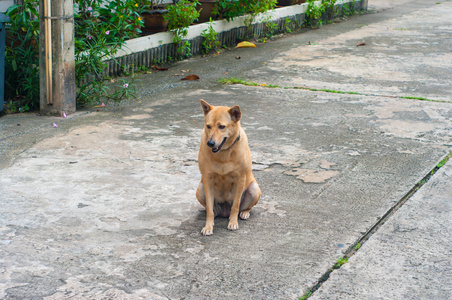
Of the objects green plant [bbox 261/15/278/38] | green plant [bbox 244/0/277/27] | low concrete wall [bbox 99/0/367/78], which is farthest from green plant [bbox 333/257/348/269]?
green plant [bbox 261/15/278/38]

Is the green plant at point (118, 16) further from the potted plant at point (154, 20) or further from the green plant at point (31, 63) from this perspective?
the potted plant at point (154, 20)

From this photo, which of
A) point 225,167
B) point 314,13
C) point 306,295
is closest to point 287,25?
point 314,13

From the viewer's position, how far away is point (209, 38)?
9656 millimetres

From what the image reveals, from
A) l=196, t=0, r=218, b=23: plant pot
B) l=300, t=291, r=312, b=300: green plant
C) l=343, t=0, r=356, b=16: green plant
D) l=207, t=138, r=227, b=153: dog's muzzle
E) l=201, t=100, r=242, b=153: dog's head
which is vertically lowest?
l=300, t=291, r=312, b=300: green plant

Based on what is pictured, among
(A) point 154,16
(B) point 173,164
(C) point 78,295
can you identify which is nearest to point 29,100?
(B) point 173,164

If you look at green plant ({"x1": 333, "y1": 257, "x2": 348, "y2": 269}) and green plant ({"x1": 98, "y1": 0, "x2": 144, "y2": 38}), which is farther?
green plant ({"x1": 98, "y1": 0, "x2": 144, "y2": 38})

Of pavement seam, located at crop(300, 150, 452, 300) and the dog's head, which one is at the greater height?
the dog's head

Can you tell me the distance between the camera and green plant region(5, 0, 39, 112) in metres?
6.26

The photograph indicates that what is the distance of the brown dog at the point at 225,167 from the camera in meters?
3.41

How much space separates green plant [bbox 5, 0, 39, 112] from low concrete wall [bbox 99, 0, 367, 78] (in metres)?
1.02

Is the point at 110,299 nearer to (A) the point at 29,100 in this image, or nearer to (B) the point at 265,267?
(B) the point at 265,267

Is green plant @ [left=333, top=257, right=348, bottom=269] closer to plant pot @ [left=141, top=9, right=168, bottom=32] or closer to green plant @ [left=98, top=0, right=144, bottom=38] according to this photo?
green plant @ [left=98, top=0, right=144, bottom=38]

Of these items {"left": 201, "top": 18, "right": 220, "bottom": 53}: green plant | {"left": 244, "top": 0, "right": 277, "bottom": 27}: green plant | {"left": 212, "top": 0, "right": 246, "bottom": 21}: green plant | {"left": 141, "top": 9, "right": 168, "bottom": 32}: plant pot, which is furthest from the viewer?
{"left": 244, "top": 0, "right": 277, "bottom": 27}: green plant

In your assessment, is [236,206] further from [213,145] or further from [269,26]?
[269,26]
